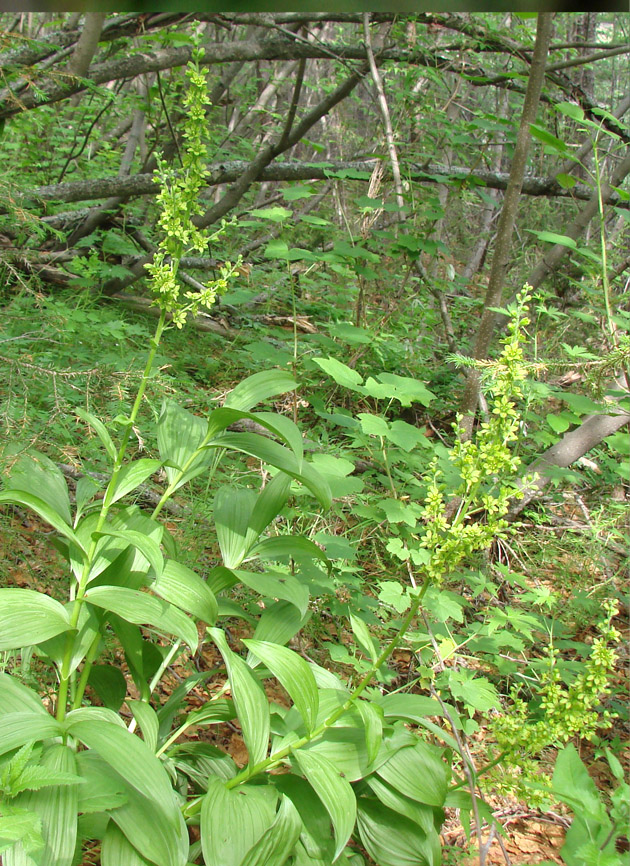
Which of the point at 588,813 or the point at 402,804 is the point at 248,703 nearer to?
the point at 402,804

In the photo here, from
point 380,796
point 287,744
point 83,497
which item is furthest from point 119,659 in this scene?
point 380,796

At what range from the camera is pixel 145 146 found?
270 inches

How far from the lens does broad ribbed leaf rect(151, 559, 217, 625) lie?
1490mm

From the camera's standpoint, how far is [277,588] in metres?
1.64

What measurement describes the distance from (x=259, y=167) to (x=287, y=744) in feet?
13.0

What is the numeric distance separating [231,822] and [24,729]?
1.45ft

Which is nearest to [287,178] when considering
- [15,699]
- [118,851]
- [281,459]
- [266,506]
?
[266,506]

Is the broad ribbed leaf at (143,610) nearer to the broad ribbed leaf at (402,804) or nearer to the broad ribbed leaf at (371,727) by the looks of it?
the broad ribbed leaf at (371,727)

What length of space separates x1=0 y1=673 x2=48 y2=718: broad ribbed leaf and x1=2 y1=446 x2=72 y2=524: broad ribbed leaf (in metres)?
0.43

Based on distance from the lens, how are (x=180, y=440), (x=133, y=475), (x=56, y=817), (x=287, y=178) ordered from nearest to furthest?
→ (x=56, y=817) → (x=133, y=475) → (x=180, y=440) → (x=287, y=178)

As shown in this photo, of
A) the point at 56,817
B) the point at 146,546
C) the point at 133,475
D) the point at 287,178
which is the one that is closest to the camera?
the point at 56,817

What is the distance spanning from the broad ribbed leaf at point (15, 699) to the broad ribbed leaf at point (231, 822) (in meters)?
0.40

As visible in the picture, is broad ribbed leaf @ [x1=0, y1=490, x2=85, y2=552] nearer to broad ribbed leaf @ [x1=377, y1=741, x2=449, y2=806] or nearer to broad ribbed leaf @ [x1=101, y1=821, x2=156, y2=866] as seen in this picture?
broad ribbed leaf @ [x1=101, y1=821, x2=156, y2=866]

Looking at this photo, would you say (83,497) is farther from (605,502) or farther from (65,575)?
(605,502)
